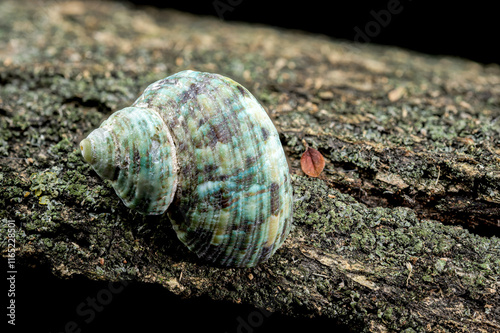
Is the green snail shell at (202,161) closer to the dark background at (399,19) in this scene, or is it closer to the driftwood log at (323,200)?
the driftwood log at (323,200)

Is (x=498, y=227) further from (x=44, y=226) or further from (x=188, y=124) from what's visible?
(x=44, y=226)

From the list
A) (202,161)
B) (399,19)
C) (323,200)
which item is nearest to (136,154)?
(202,161)

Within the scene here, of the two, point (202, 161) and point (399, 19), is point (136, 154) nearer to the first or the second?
point (202, 161)

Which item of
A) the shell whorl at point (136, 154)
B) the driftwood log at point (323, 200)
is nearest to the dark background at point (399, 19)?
the driftwood log at point (323, 200)

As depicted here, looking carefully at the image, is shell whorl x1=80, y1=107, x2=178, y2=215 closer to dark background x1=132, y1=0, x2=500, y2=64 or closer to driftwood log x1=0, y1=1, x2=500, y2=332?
driftwood log x1=0, y1=1, x2=500, y2=332

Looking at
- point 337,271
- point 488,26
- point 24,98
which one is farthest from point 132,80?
point 488,26

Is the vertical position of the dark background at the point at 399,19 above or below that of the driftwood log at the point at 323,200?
above
